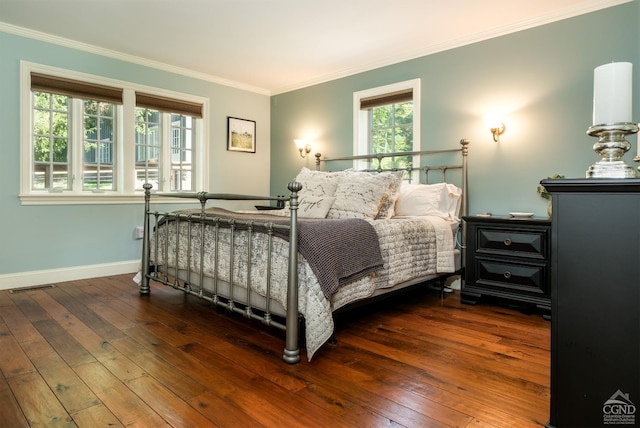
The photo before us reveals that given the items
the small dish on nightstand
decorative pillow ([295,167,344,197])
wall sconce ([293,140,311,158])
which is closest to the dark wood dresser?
the small dish on nightstand

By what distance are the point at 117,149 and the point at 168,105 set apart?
756mm

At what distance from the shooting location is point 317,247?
2061 millimetres

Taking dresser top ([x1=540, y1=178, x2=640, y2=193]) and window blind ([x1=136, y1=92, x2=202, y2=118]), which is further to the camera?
window blind ([x1=136, y1=92, x2=202, y2=118])

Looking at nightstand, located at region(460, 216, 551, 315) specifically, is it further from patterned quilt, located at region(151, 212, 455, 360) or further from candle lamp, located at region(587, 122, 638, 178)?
candle lamp, located at region(587, 122, 638, 178)

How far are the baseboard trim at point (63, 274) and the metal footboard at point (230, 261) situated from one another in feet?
3.24

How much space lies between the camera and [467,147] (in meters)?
3.64

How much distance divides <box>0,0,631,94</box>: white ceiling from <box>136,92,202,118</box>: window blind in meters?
0.36

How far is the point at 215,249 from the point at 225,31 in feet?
6.82

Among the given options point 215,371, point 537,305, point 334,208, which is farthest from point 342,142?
point 215,371

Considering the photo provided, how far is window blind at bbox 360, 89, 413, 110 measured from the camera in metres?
4.08

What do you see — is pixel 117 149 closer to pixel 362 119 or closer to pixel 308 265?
pixel 362 119

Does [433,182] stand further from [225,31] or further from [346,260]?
[225,31]

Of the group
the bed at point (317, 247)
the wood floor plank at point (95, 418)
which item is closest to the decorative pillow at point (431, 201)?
the bed at point (317, 247)

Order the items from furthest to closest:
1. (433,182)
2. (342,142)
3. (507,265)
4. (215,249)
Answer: (342,142) < (433,182) < (507,265) < (215,249)
